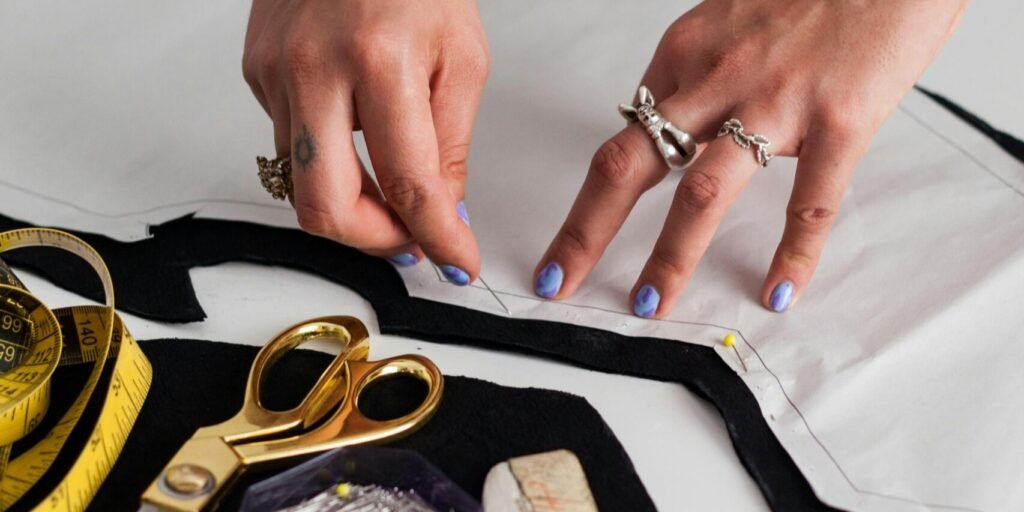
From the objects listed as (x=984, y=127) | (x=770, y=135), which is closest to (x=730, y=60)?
(x=770, y=135)

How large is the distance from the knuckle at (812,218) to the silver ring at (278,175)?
58cm

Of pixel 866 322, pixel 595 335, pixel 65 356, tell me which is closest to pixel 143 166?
pixel 65 356

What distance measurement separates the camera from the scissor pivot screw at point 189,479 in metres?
0.77

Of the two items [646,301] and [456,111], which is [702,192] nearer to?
[646,301]

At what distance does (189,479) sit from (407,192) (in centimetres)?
36

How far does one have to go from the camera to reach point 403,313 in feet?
3.34

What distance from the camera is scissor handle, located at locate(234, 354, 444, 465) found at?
818 mm

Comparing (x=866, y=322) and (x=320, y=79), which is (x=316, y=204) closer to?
(x=320, y=79)

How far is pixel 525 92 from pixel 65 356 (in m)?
0.72

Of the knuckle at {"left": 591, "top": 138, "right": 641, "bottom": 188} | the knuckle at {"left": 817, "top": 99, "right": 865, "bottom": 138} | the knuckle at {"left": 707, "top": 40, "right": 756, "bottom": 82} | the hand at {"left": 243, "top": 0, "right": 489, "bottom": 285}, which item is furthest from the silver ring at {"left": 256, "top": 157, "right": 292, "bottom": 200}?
the knuckle at {"left": 817, "top": 99, "right": 865, "bottom": 138}

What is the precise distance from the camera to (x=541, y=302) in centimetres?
106

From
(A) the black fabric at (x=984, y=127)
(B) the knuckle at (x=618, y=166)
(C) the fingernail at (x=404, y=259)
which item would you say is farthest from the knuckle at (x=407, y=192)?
(A) the black fabric at (x=984, y=127)

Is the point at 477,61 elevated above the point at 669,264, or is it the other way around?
the point at 477,61

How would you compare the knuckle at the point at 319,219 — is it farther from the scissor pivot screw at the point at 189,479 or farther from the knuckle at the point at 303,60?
the scissor pivot screw at the point at 189,479
